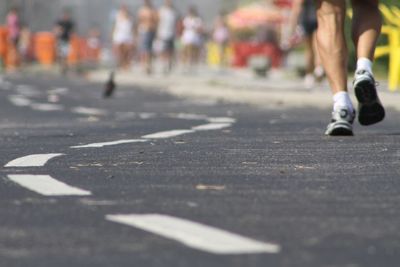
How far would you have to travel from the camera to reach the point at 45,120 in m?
14.0

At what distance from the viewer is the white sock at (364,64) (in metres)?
9.51

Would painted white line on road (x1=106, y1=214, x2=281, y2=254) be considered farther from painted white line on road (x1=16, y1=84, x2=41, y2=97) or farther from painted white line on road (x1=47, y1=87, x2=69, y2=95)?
painted white line on road (x1=47, y1=87, x2=69, y2=95)

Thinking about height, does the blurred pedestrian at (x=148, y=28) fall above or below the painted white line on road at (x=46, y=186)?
above

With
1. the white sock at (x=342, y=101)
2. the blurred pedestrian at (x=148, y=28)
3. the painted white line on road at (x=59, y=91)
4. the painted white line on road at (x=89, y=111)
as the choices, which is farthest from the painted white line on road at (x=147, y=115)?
the blurred pedestrian at (x=148, y=28)

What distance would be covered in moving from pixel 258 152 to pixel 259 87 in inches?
553

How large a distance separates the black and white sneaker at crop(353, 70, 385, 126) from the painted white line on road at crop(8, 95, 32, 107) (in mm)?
9707

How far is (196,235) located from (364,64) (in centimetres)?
489

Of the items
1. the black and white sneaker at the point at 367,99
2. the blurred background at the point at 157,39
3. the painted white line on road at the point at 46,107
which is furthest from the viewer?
the blurred background at the point at 157,39

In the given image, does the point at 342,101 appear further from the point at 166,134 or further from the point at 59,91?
the point at 59,91

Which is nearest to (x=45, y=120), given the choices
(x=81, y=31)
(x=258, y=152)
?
(x=258, y=152)

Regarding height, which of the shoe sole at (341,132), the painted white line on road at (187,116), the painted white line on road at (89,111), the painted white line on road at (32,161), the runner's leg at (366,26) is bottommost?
the painted white line on road at (32,161)

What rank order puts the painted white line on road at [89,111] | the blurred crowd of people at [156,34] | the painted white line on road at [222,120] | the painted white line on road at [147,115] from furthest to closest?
1. the blurred crowd of people at [156,34]
2. the painted white line on road at [89,111]
3. the painted white line on road at [147,115]
4. the painted white line on road at [222,120]

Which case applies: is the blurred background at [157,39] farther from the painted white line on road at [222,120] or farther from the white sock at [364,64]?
the white sock at [364,64]

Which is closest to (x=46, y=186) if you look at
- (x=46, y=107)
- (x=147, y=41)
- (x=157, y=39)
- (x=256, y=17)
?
(x=46, y=107)
